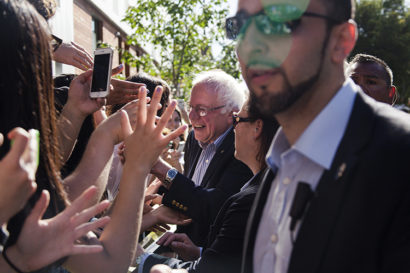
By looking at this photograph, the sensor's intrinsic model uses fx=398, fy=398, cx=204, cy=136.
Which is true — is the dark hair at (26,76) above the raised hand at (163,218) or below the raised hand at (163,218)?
above

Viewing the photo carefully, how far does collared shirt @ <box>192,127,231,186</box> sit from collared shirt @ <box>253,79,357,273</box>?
6.48 ft

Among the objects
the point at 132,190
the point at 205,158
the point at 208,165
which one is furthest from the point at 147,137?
the point at 205,158

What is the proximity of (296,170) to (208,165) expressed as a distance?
1.96m

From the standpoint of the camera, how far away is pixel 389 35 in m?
24.1

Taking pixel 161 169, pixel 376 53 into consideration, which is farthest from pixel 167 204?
pixel 376 53

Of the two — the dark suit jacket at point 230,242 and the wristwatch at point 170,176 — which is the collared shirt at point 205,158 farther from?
the dark suit jacket at point 230,242

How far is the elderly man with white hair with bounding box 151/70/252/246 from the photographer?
269 centimetres

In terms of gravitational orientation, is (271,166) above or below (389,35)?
below

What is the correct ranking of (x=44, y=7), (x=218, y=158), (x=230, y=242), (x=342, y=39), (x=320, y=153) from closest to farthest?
(x=320, y=153) → (x=342, y=39) → (x=230, y=242) → (x=44, y=7) → (x=218, y=158)

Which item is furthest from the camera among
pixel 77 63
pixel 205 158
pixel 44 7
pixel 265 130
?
pixel 205 158

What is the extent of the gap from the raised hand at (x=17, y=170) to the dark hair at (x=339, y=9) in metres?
1.05

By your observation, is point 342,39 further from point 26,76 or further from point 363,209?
point 26,76

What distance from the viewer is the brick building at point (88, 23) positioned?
7.95 meters

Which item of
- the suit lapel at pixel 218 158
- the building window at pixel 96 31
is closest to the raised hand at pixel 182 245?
the suit lapel at pixel 218 158
